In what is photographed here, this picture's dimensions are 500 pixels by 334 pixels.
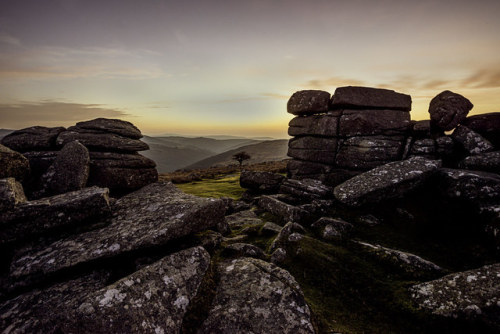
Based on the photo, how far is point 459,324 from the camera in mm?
5613

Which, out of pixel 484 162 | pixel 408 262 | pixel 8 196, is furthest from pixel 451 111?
pixel 8 196

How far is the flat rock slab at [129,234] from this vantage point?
21.5 ft

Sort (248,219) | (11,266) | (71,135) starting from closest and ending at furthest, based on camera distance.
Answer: (11,266), (71,135), (248,219)

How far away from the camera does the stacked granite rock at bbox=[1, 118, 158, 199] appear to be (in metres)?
9.49

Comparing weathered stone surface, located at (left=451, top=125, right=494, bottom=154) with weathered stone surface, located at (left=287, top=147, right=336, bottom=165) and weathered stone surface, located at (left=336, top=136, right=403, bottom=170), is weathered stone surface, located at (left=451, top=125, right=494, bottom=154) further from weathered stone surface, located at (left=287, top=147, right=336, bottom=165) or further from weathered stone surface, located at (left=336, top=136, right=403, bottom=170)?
weathered stone surface, located at (left=287, top=147, right=336, bottom=165)

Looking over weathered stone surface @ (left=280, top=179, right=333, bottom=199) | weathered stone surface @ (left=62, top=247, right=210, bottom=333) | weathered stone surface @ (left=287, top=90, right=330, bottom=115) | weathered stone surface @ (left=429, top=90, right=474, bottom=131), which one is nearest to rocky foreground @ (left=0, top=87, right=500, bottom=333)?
weathered stone surface @ (left=62, top=247, right=210, bottom=333)

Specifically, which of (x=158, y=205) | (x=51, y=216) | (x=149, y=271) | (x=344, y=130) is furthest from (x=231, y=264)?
(x=344, y=130)

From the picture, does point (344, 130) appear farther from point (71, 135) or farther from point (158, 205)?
point (71, 135)

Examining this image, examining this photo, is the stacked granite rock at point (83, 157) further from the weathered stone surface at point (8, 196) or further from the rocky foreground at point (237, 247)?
the weathered stone surface at point (8, 196)

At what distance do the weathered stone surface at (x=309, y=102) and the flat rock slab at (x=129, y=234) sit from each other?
14266mm

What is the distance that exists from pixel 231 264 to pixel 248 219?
629 cm

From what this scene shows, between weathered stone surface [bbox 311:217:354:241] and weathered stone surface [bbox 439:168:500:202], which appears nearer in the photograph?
weathered stone surface [bbox 311:217:354:241]

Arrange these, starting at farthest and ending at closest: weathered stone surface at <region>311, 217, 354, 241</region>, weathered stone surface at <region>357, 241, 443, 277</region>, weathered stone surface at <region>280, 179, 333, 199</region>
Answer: weathered stone surface at <region>280, 179, 333, 199</region> < weathered stone surface at <region>311, 217, 354, 241</region> < weathered stone surface at <region>357, 241, 443, 277</region>

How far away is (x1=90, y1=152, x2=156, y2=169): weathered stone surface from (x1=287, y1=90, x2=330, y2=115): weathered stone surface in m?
13.5
